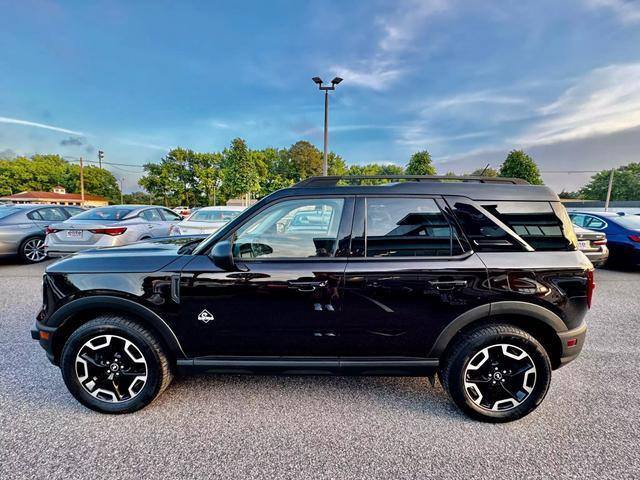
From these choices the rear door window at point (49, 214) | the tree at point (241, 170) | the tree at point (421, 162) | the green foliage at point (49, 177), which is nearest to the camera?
the rear door window at point (49, 214)

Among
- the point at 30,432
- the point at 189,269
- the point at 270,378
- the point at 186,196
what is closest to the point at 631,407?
the point at 270,378

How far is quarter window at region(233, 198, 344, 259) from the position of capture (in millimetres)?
2287

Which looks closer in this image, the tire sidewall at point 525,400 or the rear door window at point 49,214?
the tire sidewall at point 525,400

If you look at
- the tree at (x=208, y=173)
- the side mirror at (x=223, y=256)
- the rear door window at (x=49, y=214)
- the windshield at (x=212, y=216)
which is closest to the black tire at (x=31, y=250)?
the rear door window at (x=49, y=214)

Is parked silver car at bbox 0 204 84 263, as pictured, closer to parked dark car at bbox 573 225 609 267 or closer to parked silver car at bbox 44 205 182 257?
parked silver car at bbox 44 205 182 257

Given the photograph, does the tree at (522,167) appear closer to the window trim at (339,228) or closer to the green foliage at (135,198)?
the window trim at (339,228)

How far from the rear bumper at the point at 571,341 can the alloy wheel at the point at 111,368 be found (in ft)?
10.4

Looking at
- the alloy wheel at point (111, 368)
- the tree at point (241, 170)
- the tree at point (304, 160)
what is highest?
the tree at point (304, 160)

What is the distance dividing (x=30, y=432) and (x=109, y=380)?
527 mm

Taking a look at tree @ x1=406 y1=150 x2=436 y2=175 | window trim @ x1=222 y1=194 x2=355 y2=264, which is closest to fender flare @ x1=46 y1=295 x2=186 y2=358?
window trim @ x1=222 y1=194 x2=355 y2=264

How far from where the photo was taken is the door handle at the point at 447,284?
2.18 meters

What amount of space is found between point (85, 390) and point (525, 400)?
3339 mm

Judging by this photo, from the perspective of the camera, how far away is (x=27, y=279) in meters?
6.04

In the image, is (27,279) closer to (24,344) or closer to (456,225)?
(24,344)
